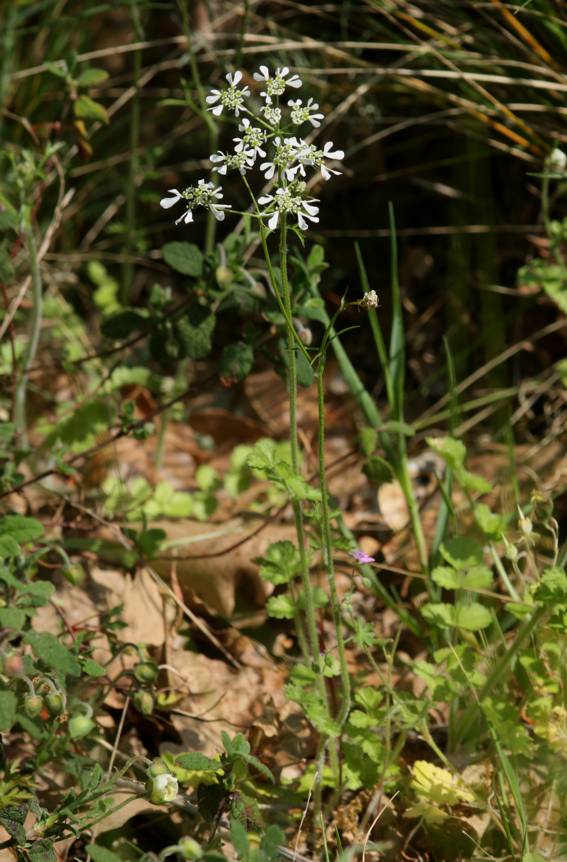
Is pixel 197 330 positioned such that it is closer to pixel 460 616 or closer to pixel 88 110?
pixel 88 110

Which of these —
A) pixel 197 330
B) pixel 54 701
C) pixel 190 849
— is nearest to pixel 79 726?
pixel 54 701

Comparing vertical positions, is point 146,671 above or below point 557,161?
below

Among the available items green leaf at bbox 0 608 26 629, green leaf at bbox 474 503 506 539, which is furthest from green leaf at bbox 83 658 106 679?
green leaf at bbox 474 503 506 539

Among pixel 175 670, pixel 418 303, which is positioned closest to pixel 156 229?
pixel 418 303

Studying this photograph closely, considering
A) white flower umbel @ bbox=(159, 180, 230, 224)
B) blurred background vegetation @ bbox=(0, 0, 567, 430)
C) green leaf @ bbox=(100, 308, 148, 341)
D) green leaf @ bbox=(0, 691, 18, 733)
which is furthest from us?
blurred background vegetation @ bbox=(0, 0, 567, 430)

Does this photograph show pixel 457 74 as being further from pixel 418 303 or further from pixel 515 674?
pixel 515 674

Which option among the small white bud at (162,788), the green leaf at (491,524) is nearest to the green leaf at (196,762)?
the small white bud at (162,788)

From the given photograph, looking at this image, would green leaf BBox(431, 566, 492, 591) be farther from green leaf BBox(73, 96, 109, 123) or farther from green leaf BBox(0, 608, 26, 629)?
green leaf BBox(73, 96, 109, 123)
